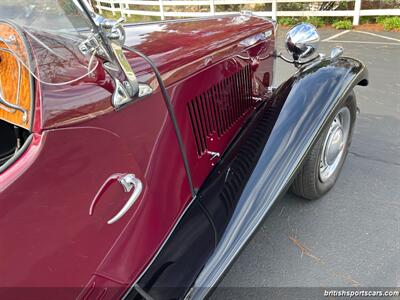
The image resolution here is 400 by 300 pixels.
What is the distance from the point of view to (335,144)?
2.53 m

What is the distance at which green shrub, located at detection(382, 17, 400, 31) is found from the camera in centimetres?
768

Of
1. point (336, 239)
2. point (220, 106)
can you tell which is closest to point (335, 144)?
point (336, 239)

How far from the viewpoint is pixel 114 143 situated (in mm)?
1255

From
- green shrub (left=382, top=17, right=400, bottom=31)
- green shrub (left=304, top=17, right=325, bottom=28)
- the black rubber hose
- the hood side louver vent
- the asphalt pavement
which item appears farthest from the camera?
green shrub (left=304, top=17, right=325, bottom=28)

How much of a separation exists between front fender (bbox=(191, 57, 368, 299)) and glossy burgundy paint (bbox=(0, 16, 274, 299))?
0.94 feet

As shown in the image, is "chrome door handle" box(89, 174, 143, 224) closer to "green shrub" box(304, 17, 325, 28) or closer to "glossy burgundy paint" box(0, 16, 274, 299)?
"glossy burgundy paint" box(0, 16, 274, 299)

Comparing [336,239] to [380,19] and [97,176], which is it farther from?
[380,19]

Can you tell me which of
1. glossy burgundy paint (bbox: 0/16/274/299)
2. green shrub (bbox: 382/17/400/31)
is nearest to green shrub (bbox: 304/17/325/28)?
green shrub (bbox: 382/17/400/31)

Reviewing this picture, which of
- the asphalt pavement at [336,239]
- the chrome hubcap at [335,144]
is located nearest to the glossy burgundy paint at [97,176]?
the asphalt pavement at [336,239]

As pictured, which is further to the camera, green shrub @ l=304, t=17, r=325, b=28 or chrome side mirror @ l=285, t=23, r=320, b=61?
green shrub @ l=304, t=17, r=325, b=28

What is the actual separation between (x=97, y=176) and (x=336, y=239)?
170 centimetres

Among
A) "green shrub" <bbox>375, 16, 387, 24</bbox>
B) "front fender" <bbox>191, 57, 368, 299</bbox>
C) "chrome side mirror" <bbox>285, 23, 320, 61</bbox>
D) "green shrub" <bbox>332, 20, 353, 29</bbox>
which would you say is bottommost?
"green shrub" <bbox>332, 20, 353, 29</bbox>

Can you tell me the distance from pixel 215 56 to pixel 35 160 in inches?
46.8

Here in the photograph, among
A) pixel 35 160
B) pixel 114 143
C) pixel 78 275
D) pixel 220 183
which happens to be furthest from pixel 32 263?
pixel 220 183
